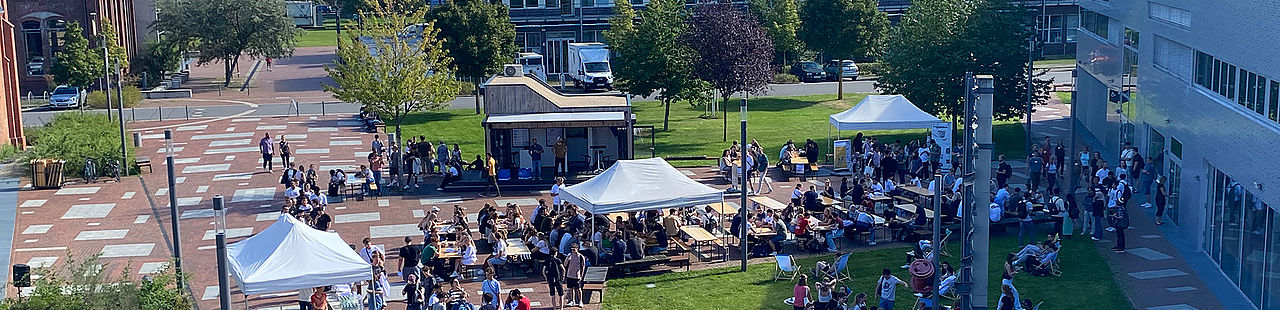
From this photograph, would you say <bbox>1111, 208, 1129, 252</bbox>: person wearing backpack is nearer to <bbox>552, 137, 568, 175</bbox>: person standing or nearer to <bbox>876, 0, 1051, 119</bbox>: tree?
<bbox>876, 0, 1051, 119</bbox>: tree

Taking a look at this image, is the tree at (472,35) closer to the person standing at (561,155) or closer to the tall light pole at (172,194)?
the person standing at (561,155)

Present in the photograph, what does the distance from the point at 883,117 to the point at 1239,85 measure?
39.3 feet

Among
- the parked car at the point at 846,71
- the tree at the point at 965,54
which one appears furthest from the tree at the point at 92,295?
the parked car at the point at 846,71

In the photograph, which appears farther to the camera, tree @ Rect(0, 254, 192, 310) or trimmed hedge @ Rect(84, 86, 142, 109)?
trimmed hedge @ Rect(84, 86, 142, 109)

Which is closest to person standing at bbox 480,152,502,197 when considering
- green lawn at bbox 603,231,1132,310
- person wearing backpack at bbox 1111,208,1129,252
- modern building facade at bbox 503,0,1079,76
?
green lawn at bbox 603,231,1132,310

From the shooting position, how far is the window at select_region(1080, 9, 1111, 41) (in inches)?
1531

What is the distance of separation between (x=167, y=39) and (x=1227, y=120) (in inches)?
2181

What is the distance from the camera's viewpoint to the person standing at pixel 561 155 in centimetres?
3400

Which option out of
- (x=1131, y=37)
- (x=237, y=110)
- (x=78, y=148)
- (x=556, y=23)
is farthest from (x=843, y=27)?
(x=78, y=148)

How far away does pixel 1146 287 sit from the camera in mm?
22359

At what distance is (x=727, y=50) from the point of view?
43.5 metres

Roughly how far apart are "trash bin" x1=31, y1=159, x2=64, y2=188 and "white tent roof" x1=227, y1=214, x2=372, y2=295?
56.0 ft

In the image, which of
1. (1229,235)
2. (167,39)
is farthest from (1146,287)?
(167,39)

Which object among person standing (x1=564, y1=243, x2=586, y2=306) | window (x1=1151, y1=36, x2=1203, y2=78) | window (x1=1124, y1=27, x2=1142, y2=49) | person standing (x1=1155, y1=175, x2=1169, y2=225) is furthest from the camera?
window (x1=1124, y1=27, x2=1142, y2=49)
